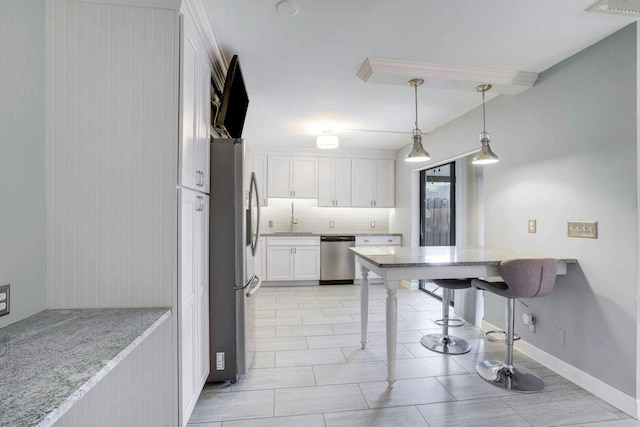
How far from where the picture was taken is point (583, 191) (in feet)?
6.88

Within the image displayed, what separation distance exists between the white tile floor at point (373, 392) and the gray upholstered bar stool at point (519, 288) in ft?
0.26

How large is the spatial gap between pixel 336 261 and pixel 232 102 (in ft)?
11.7

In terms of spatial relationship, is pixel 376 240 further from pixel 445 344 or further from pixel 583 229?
pixel 583 229

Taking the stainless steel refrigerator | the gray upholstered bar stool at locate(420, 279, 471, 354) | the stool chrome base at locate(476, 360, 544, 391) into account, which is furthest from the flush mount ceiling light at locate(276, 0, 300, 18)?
the stool chrome base at locate(476, 360, 544, 391)

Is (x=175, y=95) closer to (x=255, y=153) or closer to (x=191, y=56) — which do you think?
(x=191, y=56)

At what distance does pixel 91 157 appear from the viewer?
4.44 feet

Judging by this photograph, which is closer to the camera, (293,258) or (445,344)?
(445,344)

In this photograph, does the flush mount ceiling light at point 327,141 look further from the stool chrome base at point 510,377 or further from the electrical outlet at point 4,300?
the electrical outlet at point 4,300

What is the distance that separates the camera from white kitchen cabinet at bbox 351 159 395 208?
5.37 m

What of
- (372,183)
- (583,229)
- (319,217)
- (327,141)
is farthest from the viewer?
(319,217)

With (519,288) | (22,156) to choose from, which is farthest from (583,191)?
(22,156)

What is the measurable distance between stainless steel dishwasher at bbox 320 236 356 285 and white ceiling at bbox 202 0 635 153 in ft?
8.59

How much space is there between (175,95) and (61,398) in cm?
125

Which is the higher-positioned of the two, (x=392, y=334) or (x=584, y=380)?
(x=392, y=334)
